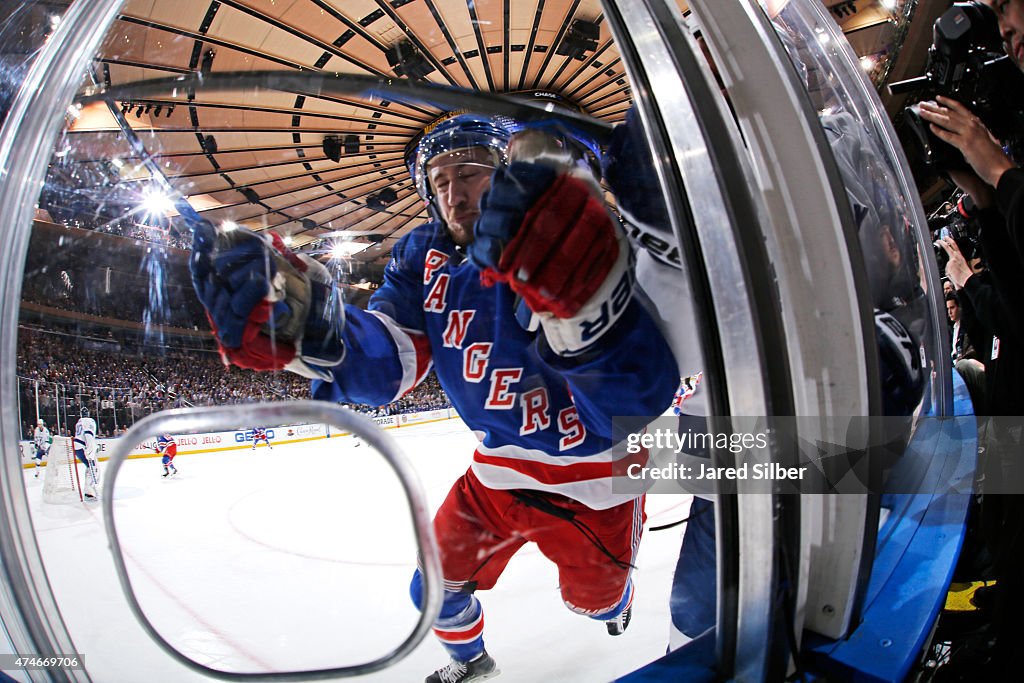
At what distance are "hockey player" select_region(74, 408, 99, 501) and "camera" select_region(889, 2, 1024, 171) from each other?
41.7 inches

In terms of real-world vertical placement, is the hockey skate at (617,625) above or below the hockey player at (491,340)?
below

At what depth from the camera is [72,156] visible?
47 cm

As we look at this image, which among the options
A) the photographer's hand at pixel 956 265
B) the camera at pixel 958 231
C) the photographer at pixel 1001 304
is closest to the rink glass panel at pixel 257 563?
the photographer at pixel 1001 304

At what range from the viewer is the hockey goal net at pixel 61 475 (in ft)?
1.40

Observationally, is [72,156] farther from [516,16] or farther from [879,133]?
[879,133]

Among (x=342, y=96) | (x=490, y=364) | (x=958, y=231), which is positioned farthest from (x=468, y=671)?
(x=958, y=231)

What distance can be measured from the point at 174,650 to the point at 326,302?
1.10 ft

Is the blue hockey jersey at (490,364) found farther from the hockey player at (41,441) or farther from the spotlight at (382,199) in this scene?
the hockey player at (41,441)

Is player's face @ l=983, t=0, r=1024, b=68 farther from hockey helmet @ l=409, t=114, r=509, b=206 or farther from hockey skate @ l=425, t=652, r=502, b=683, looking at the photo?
hockey skate @ l=425, t=652, r=502, b=683

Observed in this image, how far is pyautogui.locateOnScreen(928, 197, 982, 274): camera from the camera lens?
1.03m

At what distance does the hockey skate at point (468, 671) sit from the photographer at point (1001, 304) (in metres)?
0.69

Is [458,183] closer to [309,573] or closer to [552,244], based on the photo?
[552,244]

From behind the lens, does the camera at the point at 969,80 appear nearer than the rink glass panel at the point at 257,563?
No

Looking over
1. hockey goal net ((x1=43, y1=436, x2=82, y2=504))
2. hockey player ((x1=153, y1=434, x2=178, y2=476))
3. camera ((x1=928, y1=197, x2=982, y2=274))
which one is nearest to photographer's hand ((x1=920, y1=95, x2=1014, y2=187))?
camera ((x1=928, y1=197, x2=982, y2=274))
